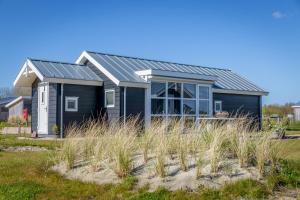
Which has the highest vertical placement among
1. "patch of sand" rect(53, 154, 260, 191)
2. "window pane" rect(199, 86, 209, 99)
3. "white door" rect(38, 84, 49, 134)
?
"window pane" rect(199, 86, 209, 99)

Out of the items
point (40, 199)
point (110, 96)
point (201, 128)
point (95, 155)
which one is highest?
point (110, 96)

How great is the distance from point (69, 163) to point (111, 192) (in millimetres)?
1862

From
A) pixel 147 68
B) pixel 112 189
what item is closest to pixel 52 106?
pixel 147 68

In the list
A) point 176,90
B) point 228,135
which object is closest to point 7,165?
point 228,135

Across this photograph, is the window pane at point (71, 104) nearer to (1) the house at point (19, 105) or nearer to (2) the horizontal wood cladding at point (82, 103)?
Answer: (2) the horizontal wood cladding at point (82, 103)

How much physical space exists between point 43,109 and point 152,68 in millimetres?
5966

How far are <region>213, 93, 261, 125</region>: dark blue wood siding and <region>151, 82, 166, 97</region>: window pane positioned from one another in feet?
12.8

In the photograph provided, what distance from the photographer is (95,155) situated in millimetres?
6984

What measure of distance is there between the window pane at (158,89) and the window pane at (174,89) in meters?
0.37

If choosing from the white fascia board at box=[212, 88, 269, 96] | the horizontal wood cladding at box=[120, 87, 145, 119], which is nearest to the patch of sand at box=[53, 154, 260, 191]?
the horizontal wood cladding at box=[120, 87, 145, 119]

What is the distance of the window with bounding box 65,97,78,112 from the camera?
683 inches

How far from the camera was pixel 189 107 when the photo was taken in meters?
19.6

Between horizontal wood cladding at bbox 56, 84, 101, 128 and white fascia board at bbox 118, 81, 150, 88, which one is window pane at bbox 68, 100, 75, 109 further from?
white fascia board at bbox 118, 81, 150, 88

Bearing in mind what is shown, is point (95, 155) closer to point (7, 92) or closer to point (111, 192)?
point (111, 192)
